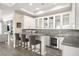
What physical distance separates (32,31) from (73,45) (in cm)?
92

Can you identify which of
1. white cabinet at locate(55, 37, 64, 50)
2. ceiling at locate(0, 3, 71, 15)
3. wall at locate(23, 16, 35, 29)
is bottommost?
white cabinet at locate(55, 37, 64, 50)

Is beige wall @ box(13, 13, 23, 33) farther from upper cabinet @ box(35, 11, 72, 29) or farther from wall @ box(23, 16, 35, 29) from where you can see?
upper cabinet @ box(35, 11, 72, 29)

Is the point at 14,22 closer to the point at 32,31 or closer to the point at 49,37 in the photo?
the point at 32,31

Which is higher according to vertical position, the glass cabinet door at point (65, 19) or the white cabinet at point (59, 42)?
the glass cabinet door at point (65, 19)

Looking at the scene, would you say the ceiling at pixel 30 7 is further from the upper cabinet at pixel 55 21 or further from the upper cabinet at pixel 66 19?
the upper cabinet at pixel 66 19

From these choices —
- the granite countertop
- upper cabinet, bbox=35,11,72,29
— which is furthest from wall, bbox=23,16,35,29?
the granite countertop

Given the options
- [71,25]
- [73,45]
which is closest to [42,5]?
Result: [71,25]

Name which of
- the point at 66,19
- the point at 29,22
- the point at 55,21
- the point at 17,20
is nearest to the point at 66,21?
the point at 66,19

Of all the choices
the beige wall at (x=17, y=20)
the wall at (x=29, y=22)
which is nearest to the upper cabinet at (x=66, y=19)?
the wall at (x=29, y=22)

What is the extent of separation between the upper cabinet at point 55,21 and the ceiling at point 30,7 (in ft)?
0.58

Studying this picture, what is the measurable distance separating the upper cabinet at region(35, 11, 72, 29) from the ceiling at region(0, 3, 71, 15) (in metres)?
0.18

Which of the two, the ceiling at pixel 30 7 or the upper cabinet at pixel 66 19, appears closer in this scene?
the upper cabinet at pixel 66 19

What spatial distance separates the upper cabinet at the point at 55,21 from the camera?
2.02 m

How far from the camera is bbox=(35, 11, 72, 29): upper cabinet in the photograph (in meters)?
2.02
